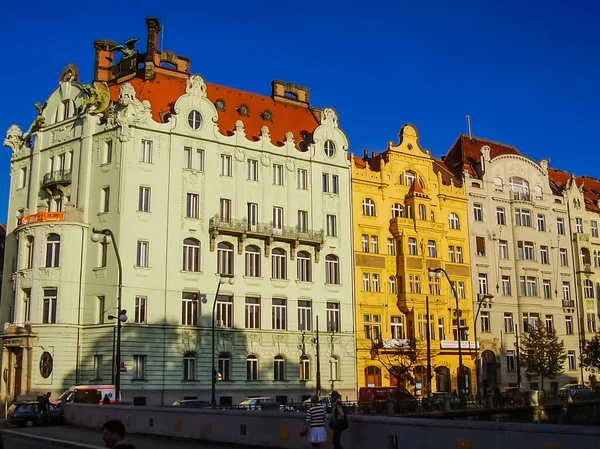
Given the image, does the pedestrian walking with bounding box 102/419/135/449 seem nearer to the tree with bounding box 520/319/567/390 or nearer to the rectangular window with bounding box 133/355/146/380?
the rectangular window with bounding box 133/355/146/380

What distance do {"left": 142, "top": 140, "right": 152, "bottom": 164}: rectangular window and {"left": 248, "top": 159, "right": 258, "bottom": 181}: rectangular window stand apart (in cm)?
826

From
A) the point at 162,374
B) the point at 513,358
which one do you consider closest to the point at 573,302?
the point at 513,358

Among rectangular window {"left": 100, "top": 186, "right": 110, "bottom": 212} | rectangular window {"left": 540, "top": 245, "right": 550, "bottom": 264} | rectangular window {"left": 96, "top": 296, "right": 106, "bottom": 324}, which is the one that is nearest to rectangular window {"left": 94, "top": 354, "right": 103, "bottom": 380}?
rectangular window {"left": 96, "top": 296, "right": 106, "bottom": 324}

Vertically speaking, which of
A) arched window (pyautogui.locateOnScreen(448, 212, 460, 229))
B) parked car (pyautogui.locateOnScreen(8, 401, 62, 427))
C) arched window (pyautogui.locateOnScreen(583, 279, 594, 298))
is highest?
arched window (pyautogui.locateOnScreen(448, 212, 460, 229))

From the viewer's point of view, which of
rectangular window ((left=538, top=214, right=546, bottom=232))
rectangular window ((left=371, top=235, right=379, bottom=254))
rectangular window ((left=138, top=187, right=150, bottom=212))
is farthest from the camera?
rectangular window ((left=538, top=214, right=546, bottom=232))

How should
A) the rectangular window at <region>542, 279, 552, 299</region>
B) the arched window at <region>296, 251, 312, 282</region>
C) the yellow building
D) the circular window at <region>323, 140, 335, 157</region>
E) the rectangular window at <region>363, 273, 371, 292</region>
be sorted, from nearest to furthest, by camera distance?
the arched window at <region>296, 251, 312, 282</region>
the yellow building
the rectangular window at <region>363, 273, 371, 292</region>
the circular window at <region>323, 140, 335, 157</region>
the rectangular window at <region>542, 279, 552, 299</region>

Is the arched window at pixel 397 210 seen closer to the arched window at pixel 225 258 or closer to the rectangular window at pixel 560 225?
the arched window at pixel 225 258

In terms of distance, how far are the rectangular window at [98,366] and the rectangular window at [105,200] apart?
10257 millimetres

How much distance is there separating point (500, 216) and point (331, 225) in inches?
774

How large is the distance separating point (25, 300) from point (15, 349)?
3534mm

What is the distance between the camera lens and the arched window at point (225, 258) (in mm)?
56781

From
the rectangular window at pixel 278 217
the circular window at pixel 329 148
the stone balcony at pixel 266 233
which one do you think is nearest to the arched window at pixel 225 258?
the stone balcony at pixel 266 233

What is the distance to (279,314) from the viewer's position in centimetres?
5903

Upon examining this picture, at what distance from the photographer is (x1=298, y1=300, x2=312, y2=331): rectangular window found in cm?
5984
